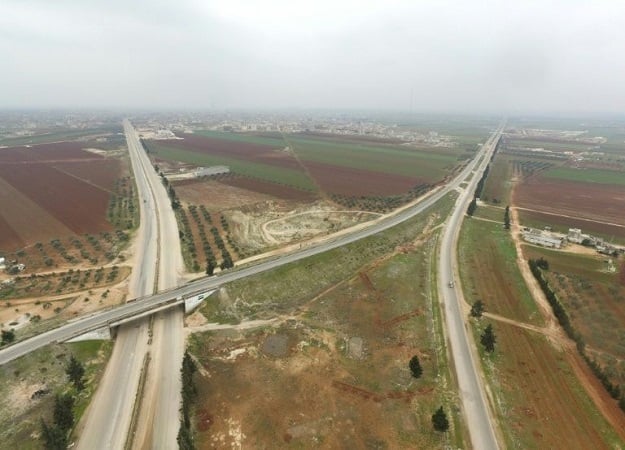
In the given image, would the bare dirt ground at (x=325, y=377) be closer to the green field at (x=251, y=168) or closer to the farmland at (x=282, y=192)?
the farmland at (x=282, y=192)

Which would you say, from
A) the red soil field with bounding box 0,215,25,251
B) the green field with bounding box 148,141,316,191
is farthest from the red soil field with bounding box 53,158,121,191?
the red soil field with bounding box 0,215,25,251

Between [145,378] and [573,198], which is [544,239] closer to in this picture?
[573,198]

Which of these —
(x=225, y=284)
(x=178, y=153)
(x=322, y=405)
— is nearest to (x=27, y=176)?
(x=178, y=153)

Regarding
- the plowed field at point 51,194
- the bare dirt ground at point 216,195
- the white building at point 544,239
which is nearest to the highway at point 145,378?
the plowed field at point 51,194

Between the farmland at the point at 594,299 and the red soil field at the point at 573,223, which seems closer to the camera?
the farmland at the point at 594,299

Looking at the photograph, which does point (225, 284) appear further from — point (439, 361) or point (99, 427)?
point (439, 361)

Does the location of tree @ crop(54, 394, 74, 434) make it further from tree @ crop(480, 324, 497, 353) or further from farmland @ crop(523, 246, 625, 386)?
farmland @ crop(523, 246, 625, 386)
